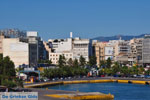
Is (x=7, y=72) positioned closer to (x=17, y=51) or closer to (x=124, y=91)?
(x=124, y=91)

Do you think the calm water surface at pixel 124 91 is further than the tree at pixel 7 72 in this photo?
Yes

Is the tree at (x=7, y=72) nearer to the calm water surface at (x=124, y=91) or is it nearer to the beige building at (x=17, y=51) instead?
the calm water surface at (x=124, y=91)

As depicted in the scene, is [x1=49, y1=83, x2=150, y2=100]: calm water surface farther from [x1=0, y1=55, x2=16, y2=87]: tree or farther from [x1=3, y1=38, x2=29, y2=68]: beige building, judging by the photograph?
[x1=3, y1=38, x2=29, y2=68]: beige building

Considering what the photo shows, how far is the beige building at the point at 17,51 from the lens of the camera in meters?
177

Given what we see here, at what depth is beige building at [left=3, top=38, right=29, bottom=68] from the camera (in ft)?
580

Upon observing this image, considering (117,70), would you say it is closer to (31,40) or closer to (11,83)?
(31,40)

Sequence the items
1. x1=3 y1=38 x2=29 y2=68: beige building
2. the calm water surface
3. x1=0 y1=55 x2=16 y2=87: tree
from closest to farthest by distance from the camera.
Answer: x1=0 y1=55 x2=16 y2=87: tree < the calm water surface < x1=3 y1=38 x2=29 y2=68: beige building

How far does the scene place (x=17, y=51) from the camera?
177 meters

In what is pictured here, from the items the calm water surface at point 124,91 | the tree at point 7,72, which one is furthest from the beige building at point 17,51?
the tree at point 7,72

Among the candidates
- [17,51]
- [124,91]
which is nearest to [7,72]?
[124,91]

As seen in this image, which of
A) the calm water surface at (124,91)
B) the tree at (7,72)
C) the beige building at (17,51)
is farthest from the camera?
the beige building at (17,51)

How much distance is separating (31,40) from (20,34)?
7.39 metres

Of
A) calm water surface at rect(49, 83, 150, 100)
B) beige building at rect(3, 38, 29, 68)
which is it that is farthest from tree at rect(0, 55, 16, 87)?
beige building at rect(3, 38, 29, 68)

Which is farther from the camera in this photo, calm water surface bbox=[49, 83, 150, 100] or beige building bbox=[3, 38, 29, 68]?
beige building bbox=[3, 38, 29, 68]
